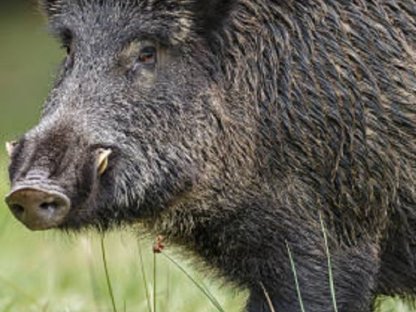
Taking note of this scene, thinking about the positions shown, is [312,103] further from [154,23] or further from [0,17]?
[0,17]

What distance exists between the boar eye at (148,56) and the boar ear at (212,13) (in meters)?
0.20

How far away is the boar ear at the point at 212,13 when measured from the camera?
578 cm

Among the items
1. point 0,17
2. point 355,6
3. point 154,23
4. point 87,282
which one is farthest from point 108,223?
point 0,17

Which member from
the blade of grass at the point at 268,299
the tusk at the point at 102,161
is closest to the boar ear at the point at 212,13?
the tusk at the point at 102,161

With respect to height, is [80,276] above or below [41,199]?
below

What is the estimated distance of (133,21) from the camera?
5.69 m

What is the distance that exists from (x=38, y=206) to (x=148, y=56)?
32.6 inches

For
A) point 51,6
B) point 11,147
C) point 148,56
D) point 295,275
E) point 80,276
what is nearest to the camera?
point 11,147

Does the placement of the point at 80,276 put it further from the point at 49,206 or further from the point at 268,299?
the point at 49,206

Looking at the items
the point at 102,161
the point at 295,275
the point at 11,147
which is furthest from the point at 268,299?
the point at 11,147

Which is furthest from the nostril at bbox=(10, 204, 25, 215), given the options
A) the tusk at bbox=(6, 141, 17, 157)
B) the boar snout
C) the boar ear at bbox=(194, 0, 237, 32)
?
the boar ear at bbox=(194, 0, 237, 32)

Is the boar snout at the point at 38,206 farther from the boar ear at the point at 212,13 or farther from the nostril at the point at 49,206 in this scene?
the boar ear at the point at 212,13

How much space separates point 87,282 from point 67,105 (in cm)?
288

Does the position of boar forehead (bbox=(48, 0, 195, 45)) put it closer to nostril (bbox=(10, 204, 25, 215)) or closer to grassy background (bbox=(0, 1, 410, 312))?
grassy background (bbox=(0, 1, 410, 312))
